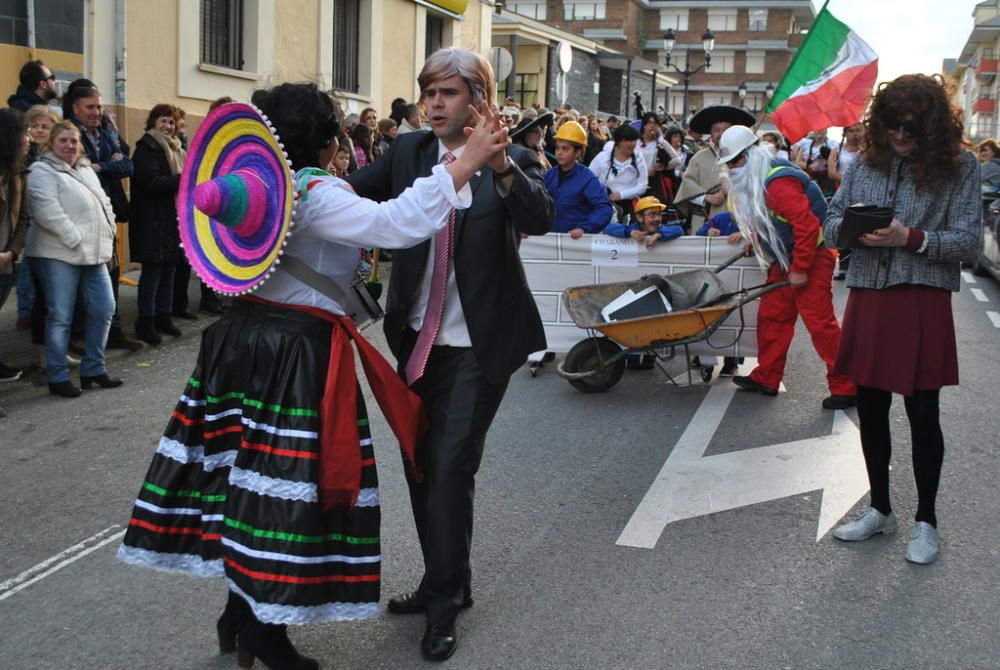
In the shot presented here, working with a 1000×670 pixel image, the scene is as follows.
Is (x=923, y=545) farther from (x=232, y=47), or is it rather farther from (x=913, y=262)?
(x=232, y=47)

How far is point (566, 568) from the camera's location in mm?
4234

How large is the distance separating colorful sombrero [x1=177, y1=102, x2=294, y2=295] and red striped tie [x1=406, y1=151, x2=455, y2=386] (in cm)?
65

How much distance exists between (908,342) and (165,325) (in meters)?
6.50

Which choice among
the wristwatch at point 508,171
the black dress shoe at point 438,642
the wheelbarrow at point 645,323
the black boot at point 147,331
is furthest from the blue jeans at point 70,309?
the wristwatch at point 508,171

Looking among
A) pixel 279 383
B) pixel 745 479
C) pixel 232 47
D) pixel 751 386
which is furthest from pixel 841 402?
pixel 232 47

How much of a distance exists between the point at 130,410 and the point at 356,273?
3926 millimetres

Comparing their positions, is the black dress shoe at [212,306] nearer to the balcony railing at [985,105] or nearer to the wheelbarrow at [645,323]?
the wheelbarrow at [645,323]

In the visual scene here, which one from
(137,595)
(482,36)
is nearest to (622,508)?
(137,595)

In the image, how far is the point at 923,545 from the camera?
14.1 feet

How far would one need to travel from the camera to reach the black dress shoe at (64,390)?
22.8 feet

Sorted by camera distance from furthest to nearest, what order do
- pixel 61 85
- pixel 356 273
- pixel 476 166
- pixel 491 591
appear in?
pixel 61 85 < pixel 491 591 < pixel 356 273 < pixel 476 166

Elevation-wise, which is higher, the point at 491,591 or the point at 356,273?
the point at 356,273

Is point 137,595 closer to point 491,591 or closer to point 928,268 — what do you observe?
point 491,591

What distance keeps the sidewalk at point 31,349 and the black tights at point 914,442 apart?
17.3ft
